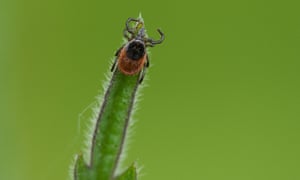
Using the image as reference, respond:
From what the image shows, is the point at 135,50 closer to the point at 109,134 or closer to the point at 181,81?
the point at 109,134

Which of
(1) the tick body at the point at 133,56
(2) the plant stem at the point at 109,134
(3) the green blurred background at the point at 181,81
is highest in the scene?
(3) the green blurred background at the point at 181,81

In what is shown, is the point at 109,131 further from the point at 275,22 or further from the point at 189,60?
the point at 275,22

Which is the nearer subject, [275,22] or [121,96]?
[121,96]

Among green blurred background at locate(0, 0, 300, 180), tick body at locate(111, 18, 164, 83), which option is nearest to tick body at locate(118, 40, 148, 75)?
tick body at locate(111, 18, 164, 83)

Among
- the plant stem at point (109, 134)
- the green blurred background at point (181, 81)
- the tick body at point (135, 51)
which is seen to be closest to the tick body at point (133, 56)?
the tick body at point (135, 51)

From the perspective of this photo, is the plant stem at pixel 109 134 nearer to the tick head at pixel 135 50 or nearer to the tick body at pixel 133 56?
the tick body at pixel 133 56

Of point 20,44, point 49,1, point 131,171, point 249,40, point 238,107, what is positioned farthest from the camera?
point 249,40

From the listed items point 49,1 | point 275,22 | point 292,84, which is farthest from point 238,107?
point 49,1
